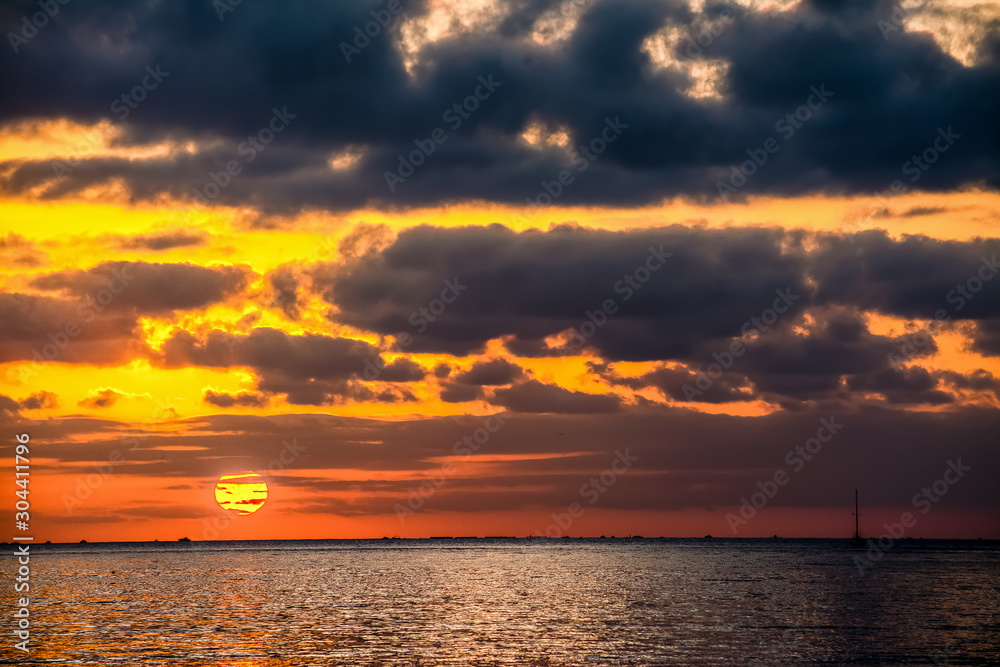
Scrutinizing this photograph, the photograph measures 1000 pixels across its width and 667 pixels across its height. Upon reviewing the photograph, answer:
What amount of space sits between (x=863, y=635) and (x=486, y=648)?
105ft

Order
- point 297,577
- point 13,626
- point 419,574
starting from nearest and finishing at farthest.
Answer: point 13,626
point 297,577
point 419,574

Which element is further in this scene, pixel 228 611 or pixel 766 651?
pixel 228 611

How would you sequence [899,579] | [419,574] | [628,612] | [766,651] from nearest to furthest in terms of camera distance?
[766,651] → [628,612] → [899,579] → [419,574]

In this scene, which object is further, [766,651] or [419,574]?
[419,574]

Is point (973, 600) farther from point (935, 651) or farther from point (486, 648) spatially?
point (486, 648)

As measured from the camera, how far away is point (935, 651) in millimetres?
67812

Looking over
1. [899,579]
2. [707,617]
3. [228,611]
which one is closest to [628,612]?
[707,617]

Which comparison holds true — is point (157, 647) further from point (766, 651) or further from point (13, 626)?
point (766, 651)

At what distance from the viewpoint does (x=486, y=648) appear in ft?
223

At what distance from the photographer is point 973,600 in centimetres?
10756

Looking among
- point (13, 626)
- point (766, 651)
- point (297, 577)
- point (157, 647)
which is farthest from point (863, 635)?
point (297, 577)

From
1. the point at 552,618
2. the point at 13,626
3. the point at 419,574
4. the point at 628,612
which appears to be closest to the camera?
the point at 13,626

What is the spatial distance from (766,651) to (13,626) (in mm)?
63250

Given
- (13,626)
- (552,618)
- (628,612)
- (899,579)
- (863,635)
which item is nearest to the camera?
(863,635)
